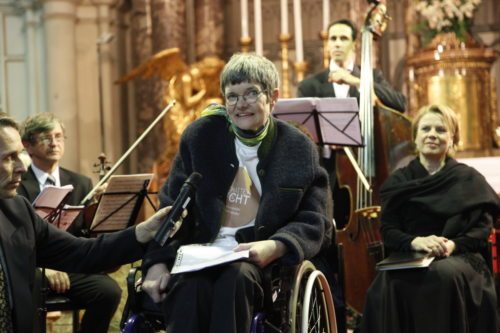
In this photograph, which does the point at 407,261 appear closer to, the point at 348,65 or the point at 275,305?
the point at 275,305

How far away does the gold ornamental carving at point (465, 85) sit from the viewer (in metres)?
6.53

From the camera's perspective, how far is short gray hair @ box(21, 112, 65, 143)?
5.00 meters

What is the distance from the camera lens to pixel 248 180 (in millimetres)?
3439

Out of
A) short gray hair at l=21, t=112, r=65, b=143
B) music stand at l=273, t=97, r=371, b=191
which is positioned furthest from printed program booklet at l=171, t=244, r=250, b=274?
short gray hair at l=21, t=112, r=65, b=143

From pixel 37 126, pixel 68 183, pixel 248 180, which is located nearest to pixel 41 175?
pixel 68 183

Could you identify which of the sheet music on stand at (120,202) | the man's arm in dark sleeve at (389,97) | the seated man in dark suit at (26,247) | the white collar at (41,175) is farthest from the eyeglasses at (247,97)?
the man's arm in dark sleeve at (389,97)

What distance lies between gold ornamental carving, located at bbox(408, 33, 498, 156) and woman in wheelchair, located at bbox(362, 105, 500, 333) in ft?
6.69

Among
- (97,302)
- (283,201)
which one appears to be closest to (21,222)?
(283,201)

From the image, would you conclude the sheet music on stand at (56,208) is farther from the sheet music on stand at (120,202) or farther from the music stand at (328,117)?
the music stand at (328,117)

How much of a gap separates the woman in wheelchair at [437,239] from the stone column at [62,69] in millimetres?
3355

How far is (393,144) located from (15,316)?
317 centimetres

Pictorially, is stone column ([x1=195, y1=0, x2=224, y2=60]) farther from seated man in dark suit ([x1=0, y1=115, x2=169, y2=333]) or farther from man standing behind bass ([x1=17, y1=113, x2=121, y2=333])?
seated man in dark suit ([x1=0, y1=115, x2=169, y2=333])

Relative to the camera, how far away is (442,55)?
660cm

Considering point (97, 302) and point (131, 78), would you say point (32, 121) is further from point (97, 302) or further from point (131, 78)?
point (131, 78)
